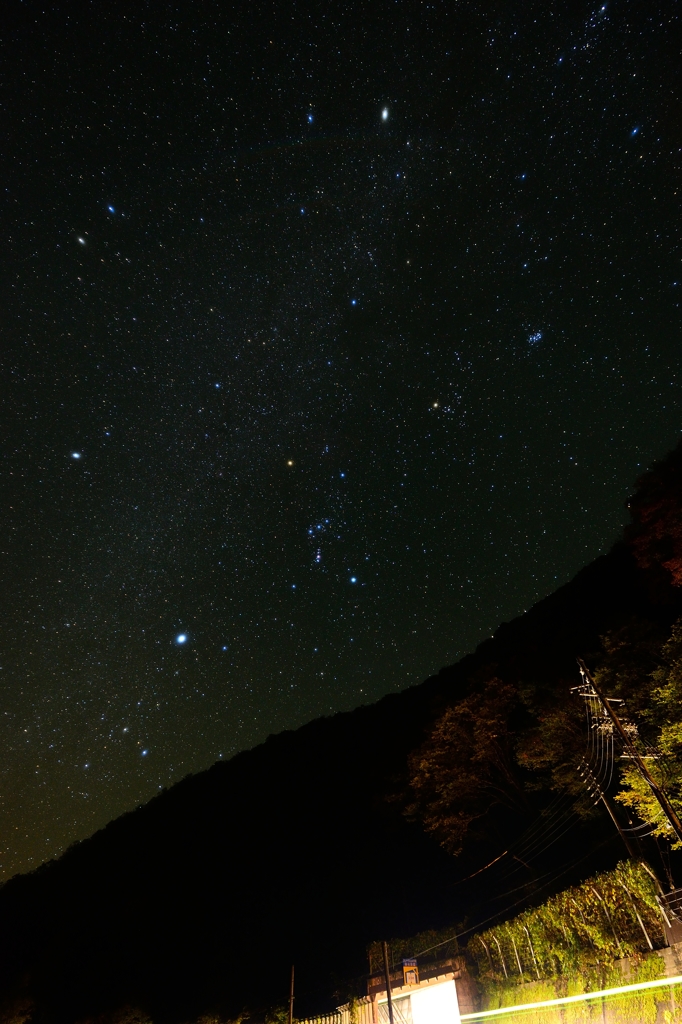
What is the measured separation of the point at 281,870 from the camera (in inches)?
1359

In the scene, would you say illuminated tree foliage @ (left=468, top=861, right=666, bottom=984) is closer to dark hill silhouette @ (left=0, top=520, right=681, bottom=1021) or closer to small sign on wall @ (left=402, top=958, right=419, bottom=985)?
small sign on wall @ (left=402, top=958, right=419, bottom=985)

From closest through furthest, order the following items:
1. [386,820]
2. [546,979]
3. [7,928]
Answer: [546,979], [386,820], [7,928]

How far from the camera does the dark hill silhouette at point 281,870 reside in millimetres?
23422

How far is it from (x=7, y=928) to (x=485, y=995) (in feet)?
153

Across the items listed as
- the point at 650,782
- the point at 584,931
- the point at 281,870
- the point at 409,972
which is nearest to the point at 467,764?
the point at 409,972

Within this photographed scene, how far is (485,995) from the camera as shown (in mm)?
13648

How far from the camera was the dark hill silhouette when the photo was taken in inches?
922

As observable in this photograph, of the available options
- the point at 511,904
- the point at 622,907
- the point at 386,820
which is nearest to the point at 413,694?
the point at 386,820

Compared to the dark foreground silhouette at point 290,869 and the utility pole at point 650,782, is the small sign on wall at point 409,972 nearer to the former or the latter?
the dark foreground silhouette at point 290,869

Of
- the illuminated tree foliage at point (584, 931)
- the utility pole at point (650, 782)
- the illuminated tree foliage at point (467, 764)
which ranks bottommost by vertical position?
the illuminated tree foliage at point (584, 931)

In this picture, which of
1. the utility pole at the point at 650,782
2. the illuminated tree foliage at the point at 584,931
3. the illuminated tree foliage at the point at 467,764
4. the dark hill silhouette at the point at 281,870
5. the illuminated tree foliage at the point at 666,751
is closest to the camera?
the illuminated tree foliage at the point at 584,931

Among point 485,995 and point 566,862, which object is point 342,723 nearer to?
point 566,862

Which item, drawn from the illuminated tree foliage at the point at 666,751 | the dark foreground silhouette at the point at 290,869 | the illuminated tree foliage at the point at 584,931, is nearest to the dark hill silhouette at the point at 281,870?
the dark foreground silhouette at the point at 290,869

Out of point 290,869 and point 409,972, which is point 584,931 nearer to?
point 409,972
